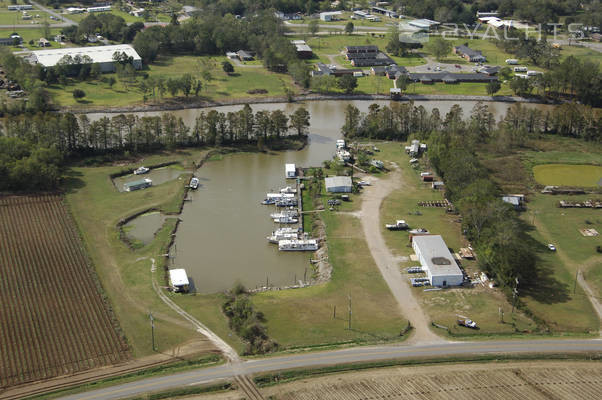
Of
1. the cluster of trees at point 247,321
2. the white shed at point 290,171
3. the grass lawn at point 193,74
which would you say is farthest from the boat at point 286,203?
the grass lawn at point 193,74

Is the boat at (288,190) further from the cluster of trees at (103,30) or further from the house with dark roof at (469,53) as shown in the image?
the cluster of trees at (103,30)

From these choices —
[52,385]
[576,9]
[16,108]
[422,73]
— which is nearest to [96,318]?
[52,385]

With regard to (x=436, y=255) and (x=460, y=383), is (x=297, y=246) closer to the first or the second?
(x=436, y=255)

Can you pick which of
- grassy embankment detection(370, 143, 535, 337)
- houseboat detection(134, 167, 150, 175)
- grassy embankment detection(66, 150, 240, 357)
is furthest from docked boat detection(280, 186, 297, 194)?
houseboat detection(134, 167, 150, 175)

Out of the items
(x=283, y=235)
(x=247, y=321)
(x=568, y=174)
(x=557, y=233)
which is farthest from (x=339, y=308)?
(x=568, y=174)

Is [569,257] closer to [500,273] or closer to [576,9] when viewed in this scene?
[500,273]
